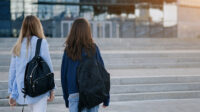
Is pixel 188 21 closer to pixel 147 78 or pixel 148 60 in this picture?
pixel 148 60

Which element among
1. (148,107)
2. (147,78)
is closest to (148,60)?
(147,78)

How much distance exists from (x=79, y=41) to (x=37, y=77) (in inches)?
27.0

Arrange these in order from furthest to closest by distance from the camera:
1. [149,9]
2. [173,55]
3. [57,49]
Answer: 1. [149,9]
2. [57,49]
3. [173,55]


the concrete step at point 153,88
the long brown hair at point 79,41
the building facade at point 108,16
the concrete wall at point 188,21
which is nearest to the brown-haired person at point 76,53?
the long brown hair at point 79,41

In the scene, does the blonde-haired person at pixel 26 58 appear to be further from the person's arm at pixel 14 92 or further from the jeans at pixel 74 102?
the jeans at pixel 74 102

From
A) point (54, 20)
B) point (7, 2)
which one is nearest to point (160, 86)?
point (54, 20)

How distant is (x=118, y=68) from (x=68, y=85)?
8.70m

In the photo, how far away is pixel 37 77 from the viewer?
3662mm

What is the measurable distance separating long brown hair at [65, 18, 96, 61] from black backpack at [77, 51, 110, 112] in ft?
0.33

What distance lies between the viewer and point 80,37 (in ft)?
11.5

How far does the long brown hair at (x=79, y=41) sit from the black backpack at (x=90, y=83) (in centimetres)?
10

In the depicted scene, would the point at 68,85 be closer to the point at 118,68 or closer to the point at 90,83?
the point at 90,83

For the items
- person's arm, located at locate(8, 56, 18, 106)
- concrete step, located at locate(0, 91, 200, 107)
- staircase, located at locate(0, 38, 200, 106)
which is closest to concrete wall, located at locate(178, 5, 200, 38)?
staircase, located at locate(0, 38, 200, 106)

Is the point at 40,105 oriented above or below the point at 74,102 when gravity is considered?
below
